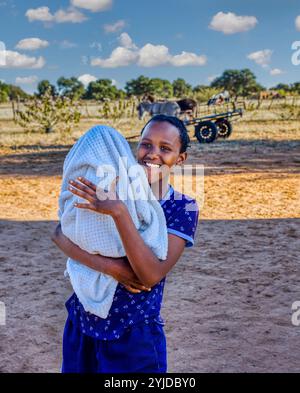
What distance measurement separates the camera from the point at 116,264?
53.1 inches

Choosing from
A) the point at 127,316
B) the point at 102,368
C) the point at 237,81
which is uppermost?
the point at 237,81

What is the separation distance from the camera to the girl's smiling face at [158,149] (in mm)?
1515

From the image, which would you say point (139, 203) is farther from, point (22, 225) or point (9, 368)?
point (22, 225)

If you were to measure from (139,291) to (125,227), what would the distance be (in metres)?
0.24

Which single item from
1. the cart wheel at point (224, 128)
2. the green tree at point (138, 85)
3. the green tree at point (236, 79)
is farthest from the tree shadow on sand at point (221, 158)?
the green tree at point (236, 79)

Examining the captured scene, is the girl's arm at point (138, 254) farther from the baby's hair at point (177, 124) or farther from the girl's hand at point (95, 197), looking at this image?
the baby's hair at point (177, 124)

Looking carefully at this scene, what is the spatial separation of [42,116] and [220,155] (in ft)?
25.4

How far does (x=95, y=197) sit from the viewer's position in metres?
1.25

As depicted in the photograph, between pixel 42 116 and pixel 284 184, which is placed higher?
pixel 42 116

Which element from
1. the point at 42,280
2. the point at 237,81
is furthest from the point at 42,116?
the point at 237,81

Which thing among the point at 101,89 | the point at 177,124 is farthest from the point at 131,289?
the point at 101,89

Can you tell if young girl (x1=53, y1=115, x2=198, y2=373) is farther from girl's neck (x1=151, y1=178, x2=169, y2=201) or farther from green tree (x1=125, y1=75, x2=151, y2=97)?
green tree (x1=125, y1=75, x2=151, y2=97)

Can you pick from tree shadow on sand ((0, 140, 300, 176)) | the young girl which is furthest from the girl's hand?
tree shadow on sand ((0, 140, 300, 176))
